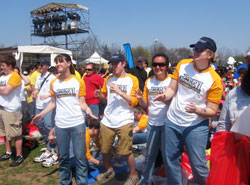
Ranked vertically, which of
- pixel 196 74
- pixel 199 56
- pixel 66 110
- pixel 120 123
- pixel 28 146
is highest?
pixel 199 56

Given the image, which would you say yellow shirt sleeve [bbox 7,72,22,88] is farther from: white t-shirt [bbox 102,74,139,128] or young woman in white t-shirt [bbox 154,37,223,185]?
young woman in white t-shirt [bbox 154,37,223,185]

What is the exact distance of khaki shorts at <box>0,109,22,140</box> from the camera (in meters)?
4.66

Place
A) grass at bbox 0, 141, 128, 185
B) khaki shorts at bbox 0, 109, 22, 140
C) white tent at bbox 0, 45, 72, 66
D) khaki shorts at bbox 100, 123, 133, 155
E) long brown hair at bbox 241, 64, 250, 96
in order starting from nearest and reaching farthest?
long brown hair at bbox 241, 64, 250, 96 < khaki shorts at bbox 100, 123, 133, 155 < grass at bbox 0, 141, 128, 185 < khaki shorts at bbox 0, 109, 22, 140 < white tent at bbox 0, 45, 72, 66

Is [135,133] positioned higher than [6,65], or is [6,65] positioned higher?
[6,65]

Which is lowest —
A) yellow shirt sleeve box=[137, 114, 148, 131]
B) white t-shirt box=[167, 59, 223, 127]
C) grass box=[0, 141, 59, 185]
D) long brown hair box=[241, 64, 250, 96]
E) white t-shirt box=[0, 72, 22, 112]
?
grass box=[0, 141, 59, 185]

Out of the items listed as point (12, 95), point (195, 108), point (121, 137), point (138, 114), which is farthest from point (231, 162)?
point (12, 95)

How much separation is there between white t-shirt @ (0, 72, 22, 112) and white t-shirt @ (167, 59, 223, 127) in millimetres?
3289

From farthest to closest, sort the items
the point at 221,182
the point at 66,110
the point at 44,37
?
the point at 44,37 < the point at 66,110 < the point at 221,182

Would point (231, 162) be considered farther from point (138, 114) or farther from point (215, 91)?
point (138, 114)

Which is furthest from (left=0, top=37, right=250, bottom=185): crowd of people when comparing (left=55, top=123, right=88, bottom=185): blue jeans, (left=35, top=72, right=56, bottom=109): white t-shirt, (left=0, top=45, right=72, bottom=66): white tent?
(left=0, top=45, right=72, bottom=66): white tent

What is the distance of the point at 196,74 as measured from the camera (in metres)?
2.70

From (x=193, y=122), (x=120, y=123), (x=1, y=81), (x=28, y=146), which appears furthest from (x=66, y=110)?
(x=28, y=146)

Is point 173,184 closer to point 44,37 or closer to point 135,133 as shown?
point 135,133

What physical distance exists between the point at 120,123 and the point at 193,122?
46.4 inches
